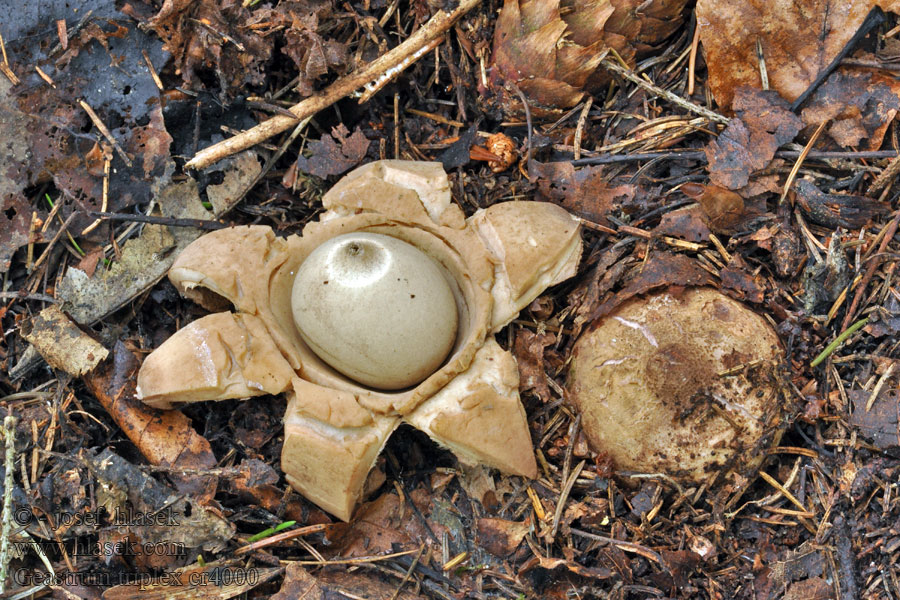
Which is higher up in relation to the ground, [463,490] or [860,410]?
[860,410]

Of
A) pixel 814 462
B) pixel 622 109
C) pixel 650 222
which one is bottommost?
pixel 814 462

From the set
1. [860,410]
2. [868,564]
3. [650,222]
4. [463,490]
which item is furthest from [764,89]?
[463,490]

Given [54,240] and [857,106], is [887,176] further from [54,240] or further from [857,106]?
[54,240]

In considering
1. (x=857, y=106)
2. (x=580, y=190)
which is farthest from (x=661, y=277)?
(x=857, y=106)

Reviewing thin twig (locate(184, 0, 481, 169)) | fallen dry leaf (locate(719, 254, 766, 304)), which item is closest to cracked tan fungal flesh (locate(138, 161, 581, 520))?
thin twig (locate(184, 0, 481, 169))

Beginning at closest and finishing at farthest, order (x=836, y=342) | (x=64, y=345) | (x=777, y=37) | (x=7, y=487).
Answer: (x=7, y=487), (x=836, y=342), (x=64, y=345), (x=777, y=37)

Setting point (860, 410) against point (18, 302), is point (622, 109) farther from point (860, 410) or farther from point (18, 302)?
point (18, 302)
